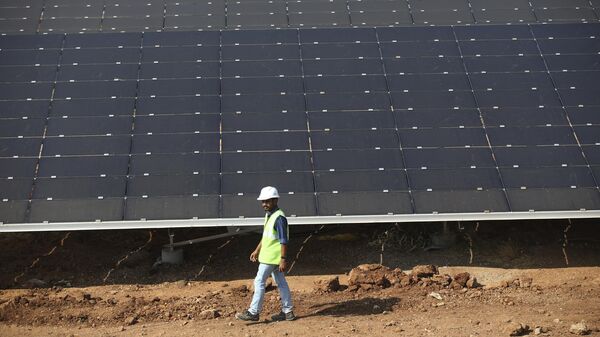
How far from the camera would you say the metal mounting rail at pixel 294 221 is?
509 inches

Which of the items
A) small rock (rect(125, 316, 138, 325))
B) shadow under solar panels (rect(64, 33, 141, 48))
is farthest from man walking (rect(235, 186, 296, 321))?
shadow under solar panels (rect(64, 33, 141, 48))

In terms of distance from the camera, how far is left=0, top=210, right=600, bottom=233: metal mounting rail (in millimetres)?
12938

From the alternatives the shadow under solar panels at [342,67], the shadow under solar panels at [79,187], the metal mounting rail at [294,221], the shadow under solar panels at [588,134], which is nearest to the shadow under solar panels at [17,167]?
the shadow under solar panels at [79,187]

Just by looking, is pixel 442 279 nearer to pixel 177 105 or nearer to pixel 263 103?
pixel 263 103

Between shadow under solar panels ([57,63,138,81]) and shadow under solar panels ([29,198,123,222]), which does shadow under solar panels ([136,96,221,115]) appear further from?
shadow under solar panels ([29,198,123,222])

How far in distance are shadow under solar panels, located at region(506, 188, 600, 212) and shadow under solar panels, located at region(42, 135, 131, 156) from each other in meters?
6.78

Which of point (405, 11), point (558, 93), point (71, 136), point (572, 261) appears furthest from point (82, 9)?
point (572, 261)

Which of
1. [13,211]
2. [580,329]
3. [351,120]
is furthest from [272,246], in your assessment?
[13,211]

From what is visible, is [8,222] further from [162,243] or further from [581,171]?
[581,171]

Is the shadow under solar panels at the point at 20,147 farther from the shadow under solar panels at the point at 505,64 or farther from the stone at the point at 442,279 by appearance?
the shadow under solar panels at the point at 505,64

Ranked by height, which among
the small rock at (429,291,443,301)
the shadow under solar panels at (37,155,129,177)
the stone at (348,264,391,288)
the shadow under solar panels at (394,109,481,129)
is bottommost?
the shadow under solar panels at (37,155,129,177)

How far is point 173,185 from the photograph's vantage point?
13.6 metres

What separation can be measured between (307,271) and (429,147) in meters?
3.09

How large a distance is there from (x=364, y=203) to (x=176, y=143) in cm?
354
